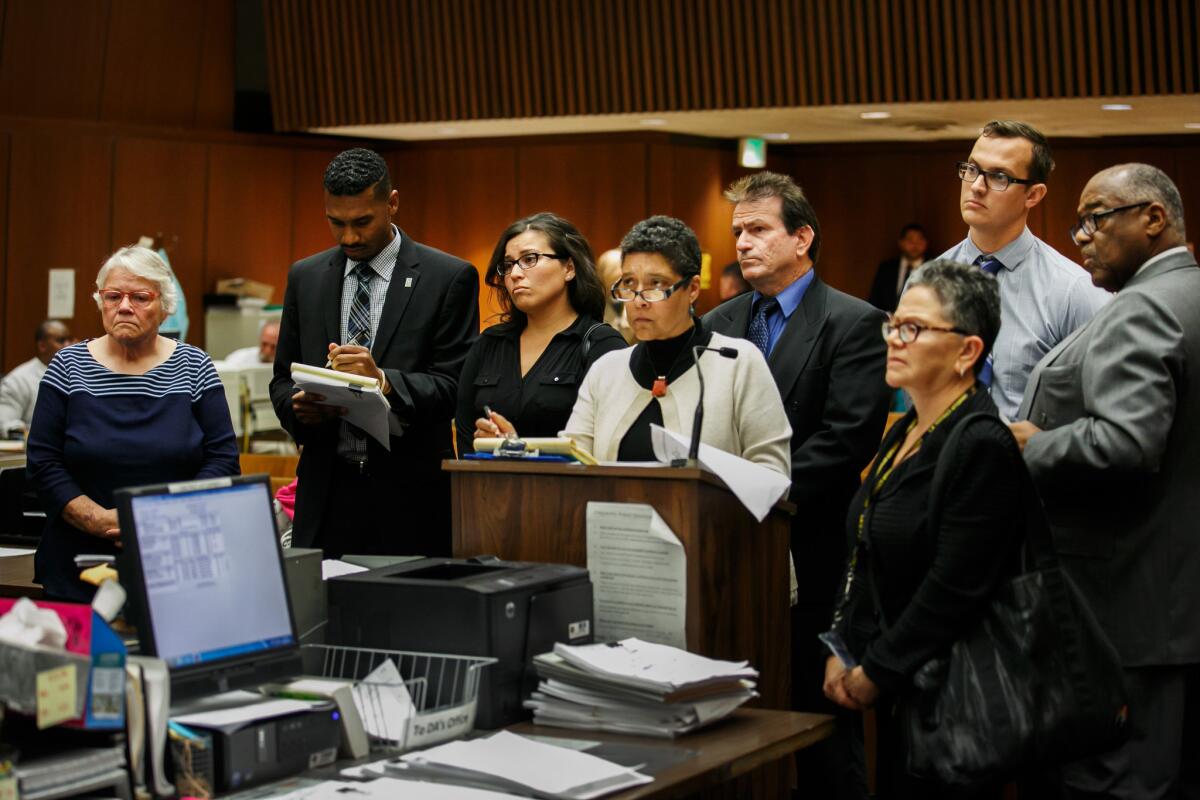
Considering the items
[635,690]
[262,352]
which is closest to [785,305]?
[635,690]

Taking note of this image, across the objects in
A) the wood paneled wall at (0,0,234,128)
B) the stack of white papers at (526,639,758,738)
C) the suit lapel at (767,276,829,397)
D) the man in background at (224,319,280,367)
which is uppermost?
the wood paneled wall at (0,0,234,128)

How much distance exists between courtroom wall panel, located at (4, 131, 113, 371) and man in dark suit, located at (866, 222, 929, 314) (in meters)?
5.96

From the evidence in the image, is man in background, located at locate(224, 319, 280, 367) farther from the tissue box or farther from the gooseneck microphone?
the tissue box

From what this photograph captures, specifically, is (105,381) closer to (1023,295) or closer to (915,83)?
(1023,295)

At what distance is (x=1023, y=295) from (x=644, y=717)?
1505 millimetres

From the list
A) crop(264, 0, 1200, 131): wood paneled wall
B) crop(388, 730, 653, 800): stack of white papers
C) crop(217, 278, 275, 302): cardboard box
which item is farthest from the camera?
crop(217, 278, 275, 302): cardboard box

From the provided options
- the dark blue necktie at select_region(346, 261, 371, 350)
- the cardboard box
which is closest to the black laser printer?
the dark blue necktie at select_region(346, 261, 371, 350)

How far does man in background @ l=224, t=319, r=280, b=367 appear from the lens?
367 inches

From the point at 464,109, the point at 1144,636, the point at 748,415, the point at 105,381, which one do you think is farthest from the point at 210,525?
the point at 464,109

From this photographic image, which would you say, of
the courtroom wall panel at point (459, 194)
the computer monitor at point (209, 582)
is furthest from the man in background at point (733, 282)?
the computer monitor at point (209, 582)

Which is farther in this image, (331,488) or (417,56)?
(417,56)

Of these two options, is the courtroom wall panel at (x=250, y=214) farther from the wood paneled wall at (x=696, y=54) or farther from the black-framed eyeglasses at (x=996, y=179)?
the black-framed eyeglasses at (x=996, y=179)

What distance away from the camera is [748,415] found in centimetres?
303

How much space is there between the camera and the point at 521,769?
2260mm
